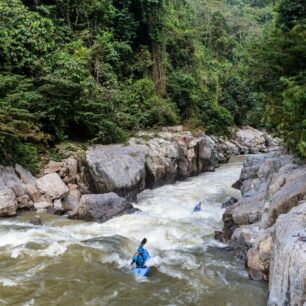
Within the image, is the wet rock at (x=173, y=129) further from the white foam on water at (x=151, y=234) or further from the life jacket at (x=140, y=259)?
the life jacket at (x=140, y=259)

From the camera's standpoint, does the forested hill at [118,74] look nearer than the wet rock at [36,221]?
No

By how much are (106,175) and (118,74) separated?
10.1 m

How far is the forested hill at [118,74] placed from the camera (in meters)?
13.2

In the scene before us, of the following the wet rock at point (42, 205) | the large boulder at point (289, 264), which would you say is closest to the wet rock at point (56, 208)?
the wet rock at point (42, 205)

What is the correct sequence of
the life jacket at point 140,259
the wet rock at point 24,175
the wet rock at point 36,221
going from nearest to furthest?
the life jacket at point 140,259
the wet rock at point 36,221
the wet rock at point 24,175

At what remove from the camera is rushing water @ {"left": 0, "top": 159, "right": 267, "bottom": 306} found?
7105mm

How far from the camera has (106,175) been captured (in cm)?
1421

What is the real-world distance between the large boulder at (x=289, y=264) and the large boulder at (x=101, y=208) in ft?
19.3

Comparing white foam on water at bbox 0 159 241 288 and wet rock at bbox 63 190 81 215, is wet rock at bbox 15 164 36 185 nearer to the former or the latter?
wet rock at bbox 63 190 81 215

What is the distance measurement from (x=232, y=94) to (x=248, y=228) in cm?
2747

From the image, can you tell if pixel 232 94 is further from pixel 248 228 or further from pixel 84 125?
pixel 248 228

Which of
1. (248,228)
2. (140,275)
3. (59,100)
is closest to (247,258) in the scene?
(248,228)

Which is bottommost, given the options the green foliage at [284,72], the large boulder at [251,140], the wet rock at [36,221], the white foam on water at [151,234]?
the large boulder at [251,140]

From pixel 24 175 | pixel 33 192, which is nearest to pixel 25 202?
pixel 33 192
